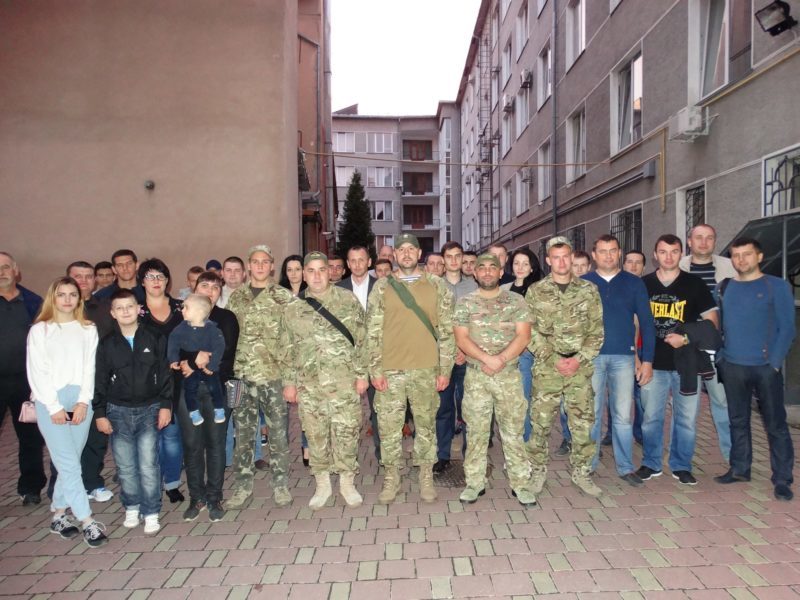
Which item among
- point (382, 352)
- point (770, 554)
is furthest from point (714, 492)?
point (382, 352)

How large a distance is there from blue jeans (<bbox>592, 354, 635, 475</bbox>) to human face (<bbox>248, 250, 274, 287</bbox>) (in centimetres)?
318

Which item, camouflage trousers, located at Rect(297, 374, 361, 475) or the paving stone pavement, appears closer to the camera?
the paving stone pavement

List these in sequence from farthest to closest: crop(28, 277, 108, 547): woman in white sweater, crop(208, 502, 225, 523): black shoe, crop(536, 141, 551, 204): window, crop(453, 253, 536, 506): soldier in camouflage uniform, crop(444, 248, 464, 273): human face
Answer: crop(536, 141, 551, 204): window → crop(444, 248, 464, 273): human face → crop(453, 253, 536, 506): soldier in camouflage uniform → crop(208, 502, 225, 523): black shoe → crop(28, 277, 108, 547): woman in white sweater

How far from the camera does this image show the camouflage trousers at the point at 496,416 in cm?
455

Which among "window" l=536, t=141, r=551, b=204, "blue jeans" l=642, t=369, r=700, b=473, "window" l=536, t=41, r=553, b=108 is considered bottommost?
"blue jeans" l=642, t=369, r=700, b=473

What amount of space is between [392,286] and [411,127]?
47.8 m

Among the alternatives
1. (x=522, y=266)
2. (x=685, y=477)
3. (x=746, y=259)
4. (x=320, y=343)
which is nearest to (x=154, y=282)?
(x=320, y=343)

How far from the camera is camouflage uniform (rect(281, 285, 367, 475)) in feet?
15.3

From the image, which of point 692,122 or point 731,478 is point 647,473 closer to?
point 731,478

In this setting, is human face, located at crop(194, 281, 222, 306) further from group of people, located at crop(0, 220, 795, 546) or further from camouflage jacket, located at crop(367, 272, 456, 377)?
camouflage jacket, located at crop(367, 272, 456, 377)

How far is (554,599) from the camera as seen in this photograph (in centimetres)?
319

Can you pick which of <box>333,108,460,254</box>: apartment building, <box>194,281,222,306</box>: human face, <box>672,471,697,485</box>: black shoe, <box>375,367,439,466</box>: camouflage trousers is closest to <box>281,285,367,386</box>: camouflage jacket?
<box>375,367,439,466</box>: camouflage trousers

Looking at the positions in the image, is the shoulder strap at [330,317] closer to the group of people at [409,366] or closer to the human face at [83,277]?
the group of people at [409,366]

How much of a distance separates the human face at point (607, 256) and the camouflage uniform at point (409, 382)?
1.50 m
